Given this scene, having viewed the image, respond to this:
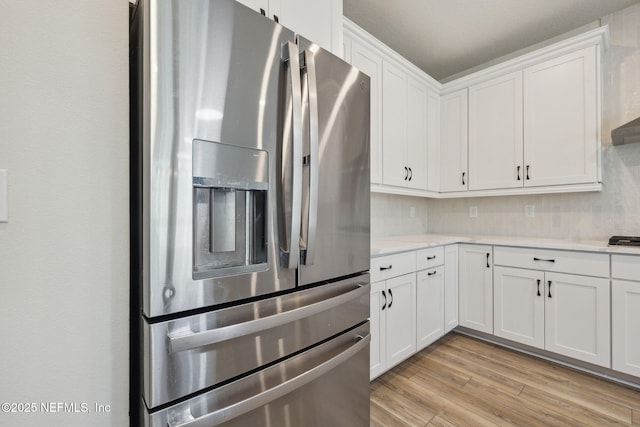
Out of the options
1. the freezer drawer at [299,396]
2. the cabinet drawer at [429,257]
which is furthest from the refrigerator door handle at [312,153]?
the cabinet drawer at [429,257]

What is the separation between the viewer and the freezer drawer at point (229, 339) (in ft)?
2.42

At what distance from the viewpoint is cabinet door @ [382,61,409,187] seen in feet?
7.96

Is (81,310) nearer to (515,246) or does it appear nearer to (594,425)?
(594,425)

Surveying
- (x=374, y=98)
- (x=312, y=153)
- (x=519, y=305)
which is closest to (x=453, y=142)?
(x=374, y=98)

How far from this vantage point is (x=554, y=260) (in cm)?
223

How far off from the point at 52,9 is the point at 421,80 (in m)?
2.79

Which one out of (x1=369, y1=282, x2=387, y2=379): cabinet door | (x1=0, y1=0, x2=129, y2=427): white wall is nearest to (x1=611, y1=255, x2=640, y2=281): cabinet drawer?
(x1=369, y1=282, x2=387, y2=379): cabinet door

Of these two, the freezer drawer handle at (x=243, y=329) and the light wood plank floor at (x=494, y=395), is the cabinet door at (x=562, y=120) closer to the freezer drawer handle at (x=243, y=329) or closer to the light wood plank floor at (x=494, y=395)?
the light wood plank floor at (x=494, y=395)

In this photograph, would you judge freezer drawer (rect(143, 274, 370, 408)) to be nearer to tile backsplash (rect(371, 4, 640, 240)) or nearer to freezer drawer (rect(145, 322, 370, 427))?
freezer drawer (rect(145, 322, 370, 427))

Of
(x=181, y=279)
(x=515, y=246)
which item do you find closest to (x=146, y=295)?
(x=181, y=279)

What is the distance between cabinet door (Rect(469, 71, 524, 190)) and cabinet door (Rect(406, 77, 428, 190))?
1.53 ft

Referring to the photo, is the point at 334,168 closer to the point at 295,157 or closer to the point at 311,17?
the point at 295,157

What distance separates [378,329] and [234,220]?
1.41m

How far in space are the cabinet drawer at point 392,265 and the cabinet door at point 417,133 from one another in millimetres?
821
